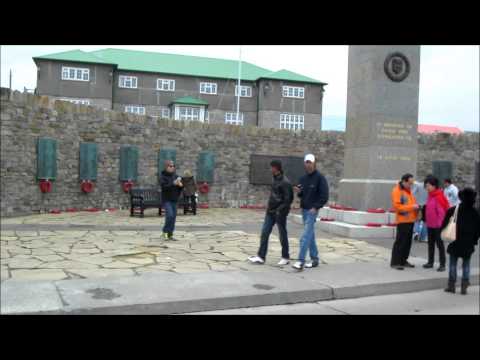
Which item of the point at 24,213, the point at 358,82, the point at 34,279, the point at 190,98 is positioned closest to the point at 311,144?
the point at 358,82

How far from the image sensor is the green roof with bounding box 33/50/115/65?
155 feet

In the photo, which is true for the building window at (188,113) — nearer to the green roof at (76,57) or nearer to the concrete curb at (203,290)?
the green roof at (76,57)

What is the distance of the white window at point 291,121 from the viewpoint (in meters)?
52.1

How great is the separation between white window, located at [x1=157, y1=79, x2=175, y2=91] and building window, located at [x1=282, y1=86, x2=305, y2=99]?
1228 centimetres

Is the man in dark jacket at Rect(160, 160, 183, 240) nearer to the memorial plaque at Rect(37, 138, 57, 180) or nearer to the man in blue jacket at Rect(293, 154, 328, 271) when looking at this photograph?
the man in blue jacket at Rect(293, 154, 328, 271)

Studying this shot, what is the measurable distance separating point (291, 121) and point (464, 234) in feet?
153

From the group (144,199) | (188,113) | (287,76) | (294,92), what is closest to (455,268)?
(144,199)

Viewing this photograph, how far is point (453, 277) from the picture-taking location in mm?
6715

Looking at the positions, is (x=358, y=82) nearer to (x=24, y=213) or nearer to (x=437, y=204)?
(x=437, y=204)

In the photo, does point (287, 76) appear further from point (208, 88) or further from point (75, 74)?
point (75, 74)

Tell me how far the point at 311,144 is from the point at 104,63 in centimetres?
3331

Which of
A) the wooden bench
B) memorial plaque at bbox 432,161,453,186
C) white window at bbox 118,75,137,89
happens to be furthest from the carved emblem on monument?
white window at bbox 118,75,137,89

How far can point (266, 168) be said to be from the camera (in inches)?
791

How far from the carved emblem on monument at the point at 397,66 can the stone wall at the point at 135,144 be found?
8.41 m
